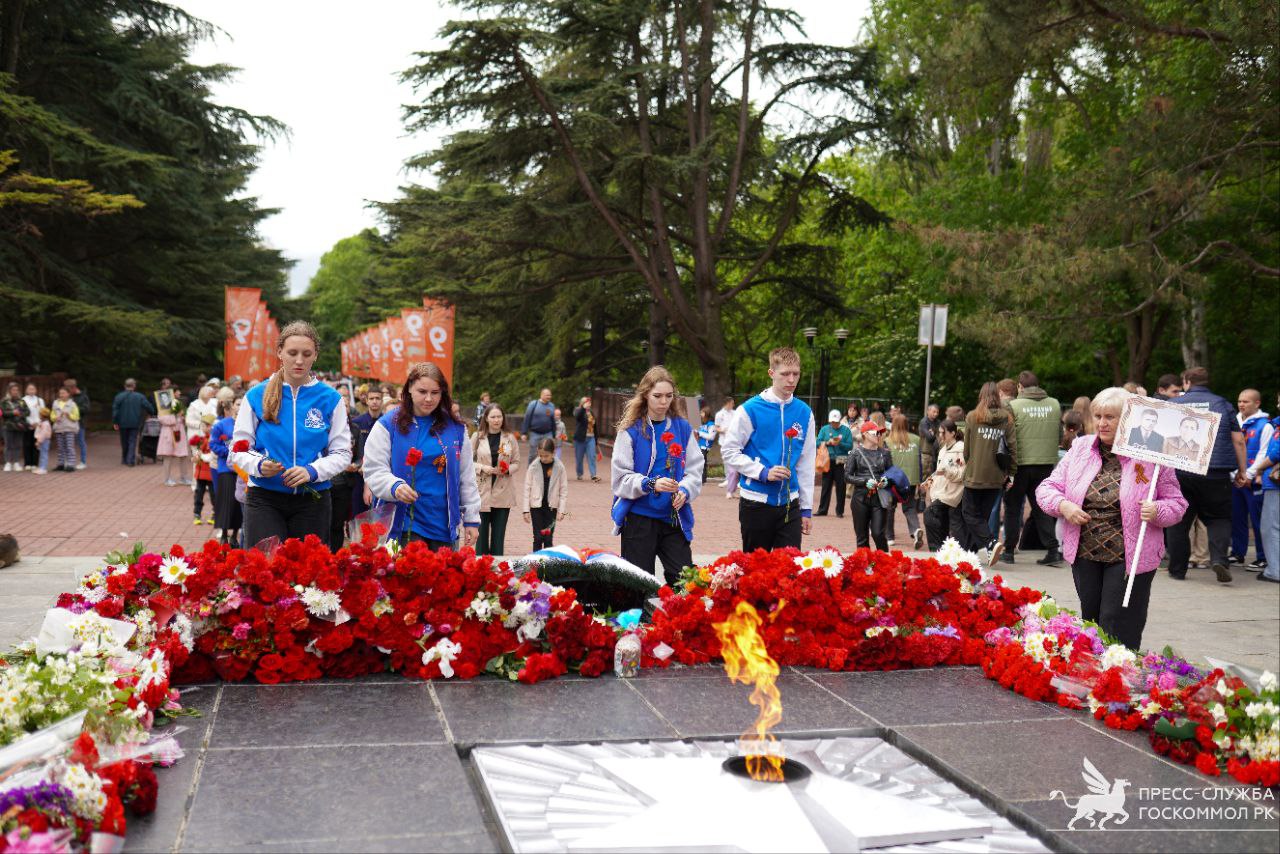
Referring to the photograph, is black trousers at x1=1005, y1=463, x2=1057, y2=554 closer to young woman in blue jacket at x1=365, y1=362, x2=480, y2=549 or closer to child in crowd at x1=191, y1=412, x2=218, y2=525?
young woman in blue jacket at x1=365, y1=362, x2=480, y2=549

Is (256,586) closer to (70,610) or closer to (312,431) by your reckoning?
(70,610)

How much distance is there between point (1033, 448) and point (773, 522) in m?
6.04

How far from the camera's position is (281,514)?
20.2 feet

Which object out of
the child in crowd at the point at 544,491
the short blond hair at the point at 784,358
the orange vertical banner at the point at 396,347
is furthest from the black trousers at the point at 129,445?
the short blond hair at the point at 784,358

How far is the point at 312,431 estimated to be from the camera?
20.0 feet

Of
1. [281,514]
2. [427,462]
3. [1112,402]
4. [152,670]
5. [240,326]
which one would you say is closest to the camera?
[152,670]

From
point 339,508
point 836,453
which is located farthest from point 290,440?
point 836,453

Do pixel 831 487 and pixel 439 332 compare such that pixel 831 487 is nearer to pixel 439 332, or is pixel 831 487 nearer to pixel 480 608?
pixel 480 608

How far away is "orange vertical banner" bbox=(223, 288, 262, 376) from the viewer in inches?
1135

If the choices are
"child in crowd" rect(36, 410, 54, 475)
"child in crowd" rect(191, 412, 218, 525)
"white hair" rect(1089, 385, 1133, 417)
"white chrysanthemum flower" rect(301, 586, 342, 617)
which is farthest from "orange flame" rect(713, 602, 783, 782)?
"child in crowd" rect(36, 410, 54, 475)

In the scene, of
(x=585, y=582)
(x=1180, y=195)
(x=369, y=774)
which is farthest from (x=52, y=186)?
(x=369, y=774)

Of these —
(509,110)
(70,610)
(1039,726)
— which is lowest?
(1039,726)

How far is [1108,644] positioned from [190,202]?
3647 cm

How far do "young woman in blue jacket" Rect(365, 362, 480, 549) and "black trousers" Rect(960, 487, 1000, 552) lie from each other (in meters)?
7.30
